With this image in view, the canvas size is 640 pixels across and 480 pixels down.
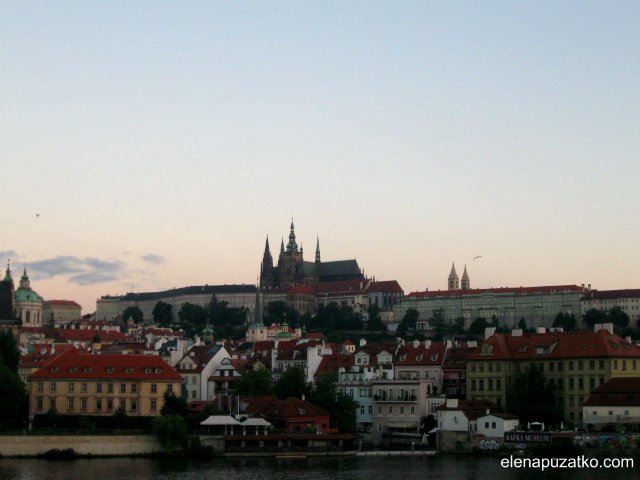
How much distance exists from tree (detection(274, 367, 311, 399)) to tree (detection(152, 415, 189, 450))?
1327cm

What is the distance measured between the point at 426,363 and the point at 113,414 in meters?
25.1

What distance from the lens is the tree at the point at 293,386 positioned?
85.4 metres

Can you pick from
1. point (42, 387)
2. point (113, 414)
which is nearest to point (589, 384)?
point (113, 414)

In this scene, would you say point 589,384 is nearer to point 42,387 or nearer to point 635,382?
point 635,382

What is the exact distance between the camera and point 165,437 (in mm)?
73125

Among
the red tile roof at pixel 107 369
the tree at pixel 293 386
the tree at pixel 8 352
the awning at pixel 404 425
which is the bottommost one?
the awning at pixel 404 425

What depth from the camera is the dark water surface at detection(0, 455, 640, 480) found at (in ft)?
203

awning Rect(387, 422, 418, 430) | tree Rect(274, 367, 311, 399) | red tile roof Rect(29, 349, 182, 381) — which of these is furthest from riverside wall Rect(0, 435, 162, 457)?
awning Rect(387, 422, 418, 430)

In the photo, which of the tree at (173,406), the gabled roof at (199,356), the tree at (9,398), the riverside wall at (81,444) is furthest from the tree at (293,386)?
the tree at (9,398)

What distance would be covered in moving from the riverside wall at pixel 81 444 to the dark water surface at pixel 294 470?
176 cm

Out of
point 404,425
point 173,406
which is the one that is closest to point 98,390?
point 173,406

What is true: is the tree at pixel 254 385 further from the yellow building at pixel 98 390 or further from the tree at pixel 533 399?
the tree at pixel 533 399

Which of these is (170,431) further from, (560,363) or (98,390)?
(560,363)

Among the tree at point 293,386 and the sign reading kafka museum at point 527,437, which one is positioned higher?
the tree at point 293,386
